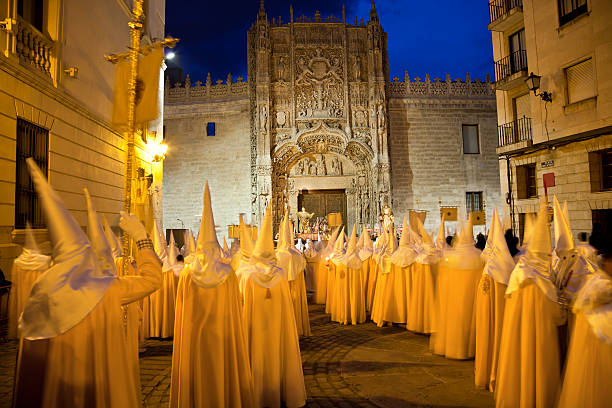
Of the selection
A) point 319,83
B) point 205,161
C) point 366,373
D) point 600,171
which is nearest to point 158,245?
point 366,373

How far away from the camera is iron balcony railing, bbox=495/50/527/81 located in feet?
48.5

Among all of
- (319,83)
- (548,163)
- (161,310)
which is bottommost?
(161,310)

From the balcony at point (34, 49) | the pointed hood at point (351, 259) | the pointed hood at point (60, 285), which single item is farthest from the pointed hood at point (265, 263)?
the balcony at point (34, 49)

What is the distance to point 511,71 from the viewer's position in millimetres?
15102

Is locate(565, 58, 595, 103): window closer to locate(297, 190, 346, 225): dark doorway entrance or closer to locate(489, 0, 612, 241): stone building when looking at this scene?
locate(489, 0, 612, 241): stone building

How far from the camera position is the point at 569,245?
12.0ft

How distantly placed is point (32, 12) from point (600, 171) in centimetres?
1507

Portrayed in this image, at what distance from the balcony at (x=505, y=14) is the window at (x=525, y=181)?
18.0 feet

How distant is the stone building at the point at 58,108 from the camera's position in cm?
691

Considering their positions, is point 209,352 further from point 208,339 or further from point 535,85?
point 535,85

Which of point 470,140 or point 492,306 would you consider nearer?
point 492,306

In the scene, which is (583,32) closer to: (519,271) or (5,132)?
(519,271)

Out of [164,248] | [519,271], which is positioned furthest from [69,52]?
[519,271]

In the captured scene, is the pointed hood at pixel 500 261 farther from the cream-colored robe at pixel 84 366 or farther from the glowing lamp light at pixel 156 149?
the glowing lamp light at pixel 156 149
